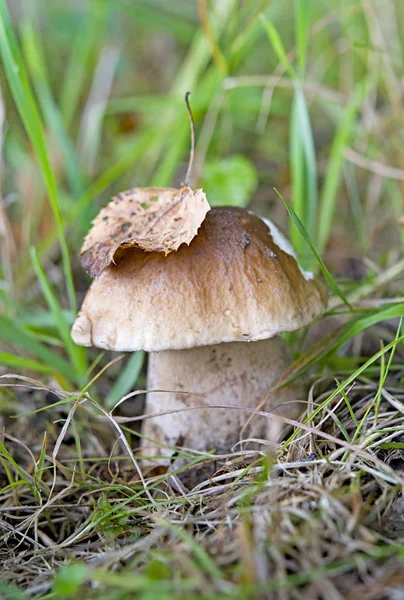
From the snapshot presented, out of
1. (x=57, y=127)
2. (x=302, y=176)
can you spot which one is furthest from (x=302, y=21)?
(x=57, y=127)

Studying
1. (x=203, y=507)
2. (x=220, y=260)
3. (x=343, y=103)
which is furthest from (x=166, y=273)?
(x=343, y=103)

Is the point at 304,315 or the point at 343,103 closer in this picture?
the point at 304,315

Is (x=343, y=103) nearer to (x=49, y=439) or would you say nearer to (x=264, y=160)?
(x=264, y=160)

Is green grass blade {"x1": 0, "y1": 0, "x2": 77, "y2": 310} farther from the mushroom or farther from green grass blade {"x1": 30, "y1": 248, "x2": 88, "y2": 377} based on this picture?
the mushroom

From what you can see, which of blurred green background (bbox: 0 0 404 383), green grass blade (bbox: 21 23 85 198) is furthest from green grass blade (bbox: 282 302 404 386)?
green grass blade (bbox: 21 23 85 198)

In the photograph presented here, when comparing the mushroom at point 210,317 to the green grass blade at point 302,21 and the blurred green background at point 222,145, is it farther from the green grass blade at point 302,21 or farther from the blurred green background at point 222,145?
the green grass blade at point 302,21

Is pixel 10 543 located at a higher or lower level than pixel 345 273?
lower

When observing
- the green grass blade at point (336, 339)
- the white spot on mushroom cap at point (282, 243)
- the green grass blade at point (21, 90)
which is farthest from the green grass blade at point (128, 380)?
the white spot on mushroom cap at point (282, 243)
